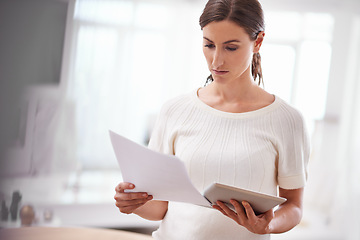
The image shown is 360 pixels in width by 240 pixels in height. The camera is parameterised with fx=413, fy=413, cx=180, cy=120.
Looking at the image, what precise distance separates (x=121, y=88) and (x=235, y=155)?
76.6 inches

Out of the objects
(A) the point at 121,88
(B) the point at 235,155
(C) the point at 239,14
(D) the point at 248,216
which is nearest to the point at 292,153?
(B) the point at 235,155

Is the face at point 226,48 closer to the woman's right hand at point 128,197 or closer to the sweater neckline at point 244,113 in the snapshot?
the sweater neckline at point 244,113

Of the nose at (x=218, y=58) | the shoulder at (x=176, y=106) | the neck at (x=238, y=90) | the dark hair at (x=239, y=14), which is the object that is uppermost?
the dark hair at (x=239, y=14)

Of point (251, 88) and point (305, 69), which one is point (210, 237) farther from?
point (305, 69)

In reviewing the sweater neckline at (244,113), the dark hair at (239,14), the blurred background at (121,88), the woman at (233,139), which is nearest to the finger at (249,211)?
the woman at (233,139)

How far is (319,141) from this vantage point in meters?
3.62

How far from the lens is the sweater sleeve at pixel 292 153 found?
1.26 meters

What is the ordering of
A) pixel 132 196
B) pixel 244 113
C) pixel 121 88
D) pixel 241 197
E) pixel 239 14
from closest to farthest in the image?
pixel 241 197 → pixel 132 196 → pixel 239 14 → pixel 244 113 → pixel 121 88

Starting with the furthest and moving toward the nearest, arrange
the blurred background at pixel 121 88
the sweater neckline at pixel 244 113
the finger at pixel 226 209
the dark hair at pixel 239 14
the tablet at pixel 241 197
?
A: the blurred background at pixel 121 88 < the sweater neckline at pixel 244 113 < the dark hair at pixel 239 14 < the finger at pixel 226 209 < the tablet at pixel 241 197

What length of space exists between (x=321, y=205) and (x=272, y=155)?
2539mm

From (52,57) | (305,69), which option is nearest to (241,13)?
(52,57)

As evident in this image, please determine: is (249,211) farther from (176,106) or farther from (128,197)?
(176,106)

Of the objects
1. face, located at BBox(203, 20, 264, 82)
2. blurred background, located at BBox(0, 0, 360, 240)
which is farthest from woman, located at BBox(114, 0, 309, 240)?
blurred background, located at BBox(0, 0, 360, 240)

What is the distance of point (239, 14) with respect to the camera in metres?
1.22
